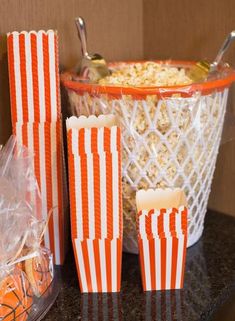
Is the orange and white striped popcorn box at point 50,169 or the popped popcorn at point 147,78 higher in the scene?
the popped popcorn at point 147,78

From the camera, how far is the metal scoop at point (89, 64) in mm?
812

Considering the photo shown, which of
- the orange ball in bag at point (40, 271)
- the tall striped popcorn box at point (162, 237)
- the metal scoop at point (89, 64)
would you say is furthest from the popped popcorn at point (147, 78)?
the orange ball in bag at point (40, 271)

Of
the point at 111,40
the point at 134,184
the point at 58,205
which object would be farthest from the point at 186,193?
the point at 111,40

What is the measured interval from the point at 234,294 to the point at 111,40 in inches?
19.6

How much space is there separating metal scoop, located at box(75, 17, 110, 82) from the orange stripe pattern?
250 millimetres

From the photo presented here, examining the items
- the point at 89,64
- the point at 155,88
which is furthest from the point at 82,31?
the point at 155,88

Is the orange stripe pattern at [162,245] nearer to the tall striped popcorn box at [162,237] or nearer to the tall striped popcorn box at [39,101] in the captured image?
the tall striped popcorn box at [162,237]

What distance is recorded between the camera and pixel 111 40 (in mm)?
946

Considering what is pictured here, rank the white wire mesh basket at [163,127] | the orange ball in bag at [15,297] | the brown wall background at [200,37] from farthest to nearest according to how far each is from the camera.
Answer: the brown wall background at [200,37]
the white wire mesh basket at [163,127]
the orange ball in bag at [15,297]

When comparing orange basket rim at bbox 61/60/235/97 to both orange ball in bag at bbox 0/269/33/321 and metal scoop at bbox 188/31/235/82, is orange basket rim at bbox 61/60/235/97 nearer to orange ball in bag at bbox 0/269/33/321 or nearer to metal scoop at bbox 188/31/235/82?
metal scoop at bbox 188/31/235/82

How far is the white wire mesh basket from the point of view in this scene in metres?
0.72

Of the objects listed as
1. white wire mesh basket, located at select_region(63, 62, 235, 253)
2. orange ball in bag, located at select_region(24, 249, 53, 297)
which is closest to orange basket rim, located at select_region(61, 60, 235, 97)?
white wire mesh basket, located at select_region(63, 62, 235, 253)

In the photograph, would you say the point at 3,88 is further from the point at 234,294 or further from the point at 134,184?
the point at 234,294

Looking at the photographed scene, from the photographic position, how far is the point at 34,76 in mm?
760
